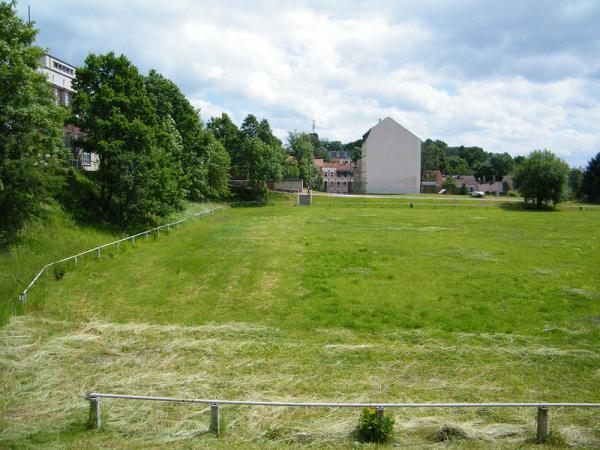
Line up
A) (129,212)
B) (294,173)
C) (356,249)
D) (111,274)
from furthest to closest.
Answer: (294,173)
(129,212)
(356,249)
(111,274)

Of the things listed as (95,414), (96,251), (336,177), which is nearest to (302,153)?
(336,177)

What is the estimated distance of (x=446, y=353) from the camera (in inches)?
547

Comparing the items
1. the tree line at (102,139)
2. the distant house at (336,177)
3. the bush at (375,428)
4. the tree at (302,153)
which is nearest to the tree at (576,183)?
the tree at (302,153)

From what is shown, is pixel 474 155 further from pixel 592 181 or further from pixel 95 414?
pixel 95 414

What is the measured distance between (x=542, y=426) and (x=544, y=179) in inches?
2557

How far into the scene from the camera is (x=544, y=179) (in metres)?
66.3

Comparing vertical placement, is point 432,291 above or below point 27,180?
below

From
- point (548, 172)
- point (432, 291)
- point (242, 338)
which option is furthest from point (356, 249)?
point (548, 172)

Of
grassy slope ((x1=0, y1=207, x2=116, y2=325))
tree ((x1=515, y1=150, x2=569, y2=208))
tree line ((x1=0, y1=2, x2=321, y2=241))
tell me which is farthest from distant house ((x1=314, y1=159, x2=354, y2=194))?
grassy slope ((x1=0, y1=207, x2=116, y2=325))

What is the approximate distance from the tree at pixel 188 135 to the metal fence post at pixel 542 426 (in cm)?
4065

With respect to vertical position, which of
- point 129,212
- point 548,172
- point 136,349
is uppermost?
point 548,172

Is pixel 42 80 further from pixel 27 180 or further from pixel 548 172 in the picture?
pixel 548 172

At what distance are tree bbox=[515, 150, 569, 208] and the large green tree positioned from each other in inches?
1977

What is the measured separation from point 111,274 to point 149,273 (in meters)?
1.77
